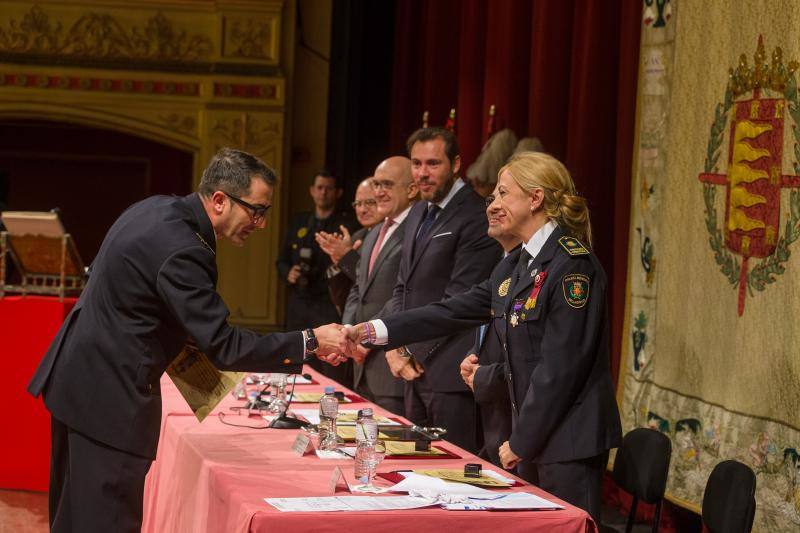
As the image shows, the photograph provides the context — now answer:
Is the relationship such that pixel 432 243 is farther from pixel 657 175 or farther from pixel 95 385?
pixel 95 385

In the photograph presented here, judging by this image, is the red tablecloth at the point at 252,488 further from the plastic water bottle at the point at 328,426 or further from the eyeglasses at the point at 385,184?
the eyeglasses at the point at 385,184

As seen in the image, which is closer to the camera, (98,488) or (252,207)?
(98,488)

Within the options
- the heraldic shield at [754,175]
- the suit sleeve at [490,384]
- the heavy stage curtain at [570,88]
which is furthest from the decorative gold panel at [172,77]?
the suit sleeve at [490,384]

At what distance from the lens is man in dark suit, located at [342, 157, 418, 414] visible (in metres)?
4.49

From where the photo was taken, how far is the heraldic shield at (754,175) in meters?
3.81

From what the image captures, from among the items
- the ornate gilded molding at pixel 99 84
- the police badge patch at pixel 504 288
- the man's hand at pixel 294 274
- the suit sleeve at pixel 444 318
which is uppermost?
the ornate gilded molding at pixel 99 84

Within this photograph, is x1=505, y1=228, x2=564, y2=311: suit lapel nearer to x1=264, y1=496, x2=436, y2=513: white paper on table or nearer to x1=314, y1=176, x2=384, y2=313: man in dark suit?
x1=264, y1=496, x2=436, y2=513: white paper on table

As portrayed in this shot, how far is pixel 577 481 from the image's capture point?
2.91 metres

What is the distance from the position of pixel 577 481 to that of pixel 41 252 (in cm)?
313

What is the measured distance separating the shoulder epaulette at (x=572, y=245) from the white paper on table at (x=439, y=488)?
2.32ft

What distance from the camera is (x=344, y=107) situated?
9102mm

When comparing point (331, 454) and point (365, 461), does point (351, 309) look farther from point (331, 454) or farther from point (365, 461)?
point (365, 461)

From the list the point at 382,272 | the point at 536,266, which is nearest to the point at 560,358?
the point at 536,266

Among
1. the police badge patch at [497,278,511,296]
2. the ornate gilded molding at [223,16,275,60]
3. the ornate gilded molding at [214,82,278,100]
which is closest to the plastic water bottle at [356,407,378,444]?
the police badge patch at [497,278,511,296]
